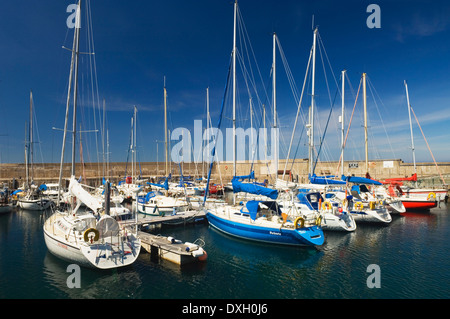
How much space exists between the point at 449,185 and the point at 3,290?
52.7m

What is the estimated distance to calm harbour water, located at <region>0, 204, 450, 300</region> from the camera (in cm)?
1162

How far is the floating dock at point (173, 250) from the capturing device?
14434 millimetres

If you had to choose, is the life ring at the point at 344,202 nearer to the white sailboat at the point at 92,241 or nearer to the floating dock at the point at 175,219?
the floating dock at the point at 175,219

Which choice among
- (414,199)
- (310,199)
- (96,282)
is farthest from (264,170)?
(96,282)

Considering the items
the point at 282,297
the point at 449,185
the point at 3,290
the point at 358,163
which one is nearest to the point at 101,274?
the point at 3,290

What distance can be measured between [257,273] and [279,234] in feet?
13.6

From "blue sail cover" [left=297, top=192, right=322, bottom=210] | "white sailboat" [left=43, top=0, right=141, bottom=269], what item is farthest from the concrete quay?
"white sailboat" [left=43, top=0, right=141, bottom=269]

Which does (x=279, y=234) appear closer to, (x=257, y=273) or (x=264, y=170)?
(x=257, y=273)

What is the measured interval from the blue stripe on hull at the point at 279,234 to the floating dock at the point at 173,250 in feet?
14.9

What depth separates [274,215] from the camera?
765 inches

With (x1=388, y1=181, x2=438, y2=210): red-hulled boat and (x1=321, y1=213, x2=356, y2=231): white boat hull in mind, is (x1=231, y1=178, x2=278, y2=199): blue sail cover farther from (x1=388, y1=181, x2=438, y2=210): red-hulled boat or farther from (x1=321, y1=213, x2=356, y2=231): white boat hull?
(x1=388, y1=181, x2=438, y2=210): red-hulled boat

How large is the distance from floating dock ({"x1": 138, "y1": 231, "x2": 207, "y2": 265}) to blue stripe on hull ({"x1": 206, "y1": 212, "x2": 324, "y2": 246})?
14.9 feet

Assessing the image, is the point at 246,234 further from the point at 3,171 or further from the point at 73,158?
the point at 3,171

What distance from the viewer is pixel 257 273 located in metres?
13.9
